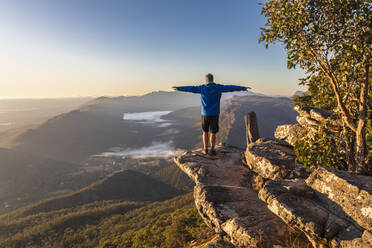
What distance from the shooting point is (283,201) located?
276 inches

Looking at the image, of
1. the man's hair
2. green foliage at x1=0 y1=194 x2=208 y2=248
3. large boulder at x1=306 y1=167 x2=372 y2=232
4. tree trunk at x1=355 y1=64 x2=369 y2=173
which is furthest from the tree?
green foliage at x1=0 y1=194 x2=208 y2=248

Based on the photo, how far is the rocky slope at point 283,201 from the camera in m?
6.13

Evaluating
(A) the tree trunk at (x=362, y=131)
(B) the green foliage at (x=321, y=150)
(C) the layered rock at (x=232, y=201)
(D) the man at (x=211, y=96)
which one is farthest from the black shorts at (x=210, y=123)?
(A) the tree trunk at (x=362, y=131)

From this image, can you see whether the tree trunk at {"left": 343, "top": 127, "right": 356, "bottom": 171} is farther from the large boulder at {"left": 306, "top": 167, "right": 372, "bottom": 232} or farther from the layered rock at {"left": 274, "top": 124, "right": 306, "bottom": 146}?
the layered rock at {"left": 274, "top": 124, "right": 306, "bottom": 146}

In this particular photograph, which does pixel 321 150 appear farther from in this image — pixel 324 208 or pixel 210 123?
pixel 210 123

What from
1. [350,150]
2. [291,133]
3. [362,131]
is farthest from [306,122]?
[362,131]

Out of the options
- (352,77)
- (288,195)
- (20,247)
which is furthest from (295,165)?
(20,247)

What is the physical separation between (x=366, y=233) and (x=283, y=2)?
904cm

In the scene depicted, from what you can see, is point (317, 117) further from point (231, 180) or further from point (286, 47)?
point (231, 180)

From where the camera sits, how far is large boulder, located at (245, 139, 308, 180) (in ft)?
34.3

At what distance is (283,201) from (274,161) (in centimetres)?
446

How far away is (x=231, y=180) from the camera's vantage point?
1165 cm

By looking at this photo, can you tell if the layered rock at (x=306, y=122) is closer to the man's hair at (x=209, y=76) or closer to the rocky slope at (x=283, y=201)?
the rocky slope at (x=283, y=201)

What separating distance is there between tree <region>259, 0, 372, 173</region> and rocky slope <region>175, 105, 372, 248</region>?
2475 mm
